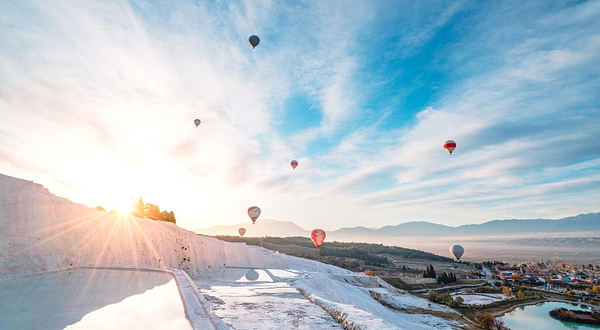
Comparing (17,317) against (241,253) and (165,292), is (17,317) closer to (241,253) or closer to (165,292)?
(165,292)

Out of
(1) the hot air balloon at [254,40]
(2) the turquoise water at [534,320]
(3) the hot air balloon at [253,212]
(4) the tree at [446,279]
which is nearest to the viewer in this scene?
(1) the hot air balloon at [254,40]

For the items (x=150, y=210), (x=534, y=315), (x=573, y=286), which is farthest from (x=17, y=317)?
(x=573, y=286)

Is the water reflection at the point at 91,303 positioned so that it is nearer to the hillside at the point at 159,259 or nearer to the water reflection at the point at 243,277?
the hillside at the point at 159,259

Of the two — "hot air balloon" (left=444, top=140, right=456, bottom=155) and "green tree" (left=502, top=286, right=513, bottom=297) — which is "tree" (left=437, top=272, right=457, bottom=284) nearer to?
"green tree" (left=502, top=286, right=513, bottom=297)

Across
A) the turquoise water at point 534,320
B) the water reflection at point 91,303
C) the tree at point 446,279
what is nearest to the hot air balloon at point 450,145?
the turquoise water at point 534,320

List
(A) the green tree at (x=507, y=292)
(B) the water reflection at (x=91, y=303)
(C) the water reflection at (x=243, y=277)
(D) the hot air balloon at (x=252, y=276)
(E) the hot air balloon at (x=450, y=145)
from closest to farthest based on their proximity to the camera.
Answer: (B) the water reflection at (x=91, y=303)
(C) the water reflection at (x=243, y=277)
(D) the hot air balloon at (x=252, y=276)
(E) the hot air balloon at (x=450, y=145)
(A) the green tree at (x=507, y=292)
